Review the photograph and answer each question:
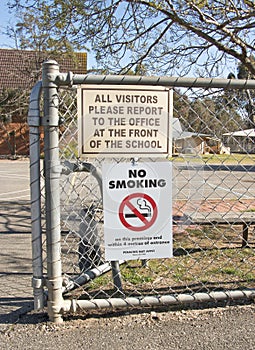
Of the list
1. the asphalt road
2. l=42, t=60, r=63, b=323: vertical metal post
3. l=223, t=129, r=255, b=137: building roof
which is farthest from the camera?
the asphalt road

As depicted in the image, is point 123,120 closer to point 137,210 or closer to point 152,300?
point 137,210

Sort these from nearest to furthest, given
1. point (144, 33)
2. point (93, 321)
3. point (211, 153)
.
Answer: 1. point (93, 321)
2. point (211, 153)
3. point (144, 33)

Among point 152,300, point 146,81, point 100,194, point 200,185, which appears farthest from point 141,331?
point 146,81

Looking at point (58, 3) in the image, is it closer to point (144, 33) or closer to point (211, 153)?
point (144, 33)

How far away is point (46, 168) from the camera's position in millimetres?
2467

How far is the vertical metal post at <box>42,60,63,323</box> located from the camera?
240cm

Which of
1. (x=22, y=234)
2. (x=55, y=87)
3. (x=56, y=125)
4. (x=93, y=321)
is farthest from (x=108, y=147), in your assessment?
(x=22, y=234)

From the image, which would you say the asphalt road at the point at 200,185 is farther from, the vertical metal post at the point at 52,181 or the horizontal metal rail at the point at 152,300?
the vertical metal post at the point at 52,181

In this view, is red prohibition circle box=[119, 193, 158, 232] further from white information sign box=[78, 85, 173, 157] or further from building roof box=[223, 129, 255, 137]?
building roof box=[223, 129, 255, 137]

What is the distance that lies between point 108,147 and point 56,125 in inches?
Answer: 15.1

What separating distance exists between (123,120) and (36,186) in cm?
76

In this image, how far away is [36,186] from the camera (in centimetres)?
252

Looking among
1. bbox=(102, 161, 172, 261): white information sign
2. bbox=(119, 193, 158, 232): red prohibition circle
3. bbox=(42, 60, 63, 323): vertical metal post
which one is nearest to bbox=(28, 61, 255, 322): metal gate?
bbox=(42, 60, 63, 323): vertical metal post

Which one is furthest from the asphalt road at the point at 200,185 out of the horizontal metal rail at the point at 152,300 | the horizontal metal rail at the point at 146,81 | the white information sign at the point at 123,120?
the horizontal metal rail at the point at 152,300
